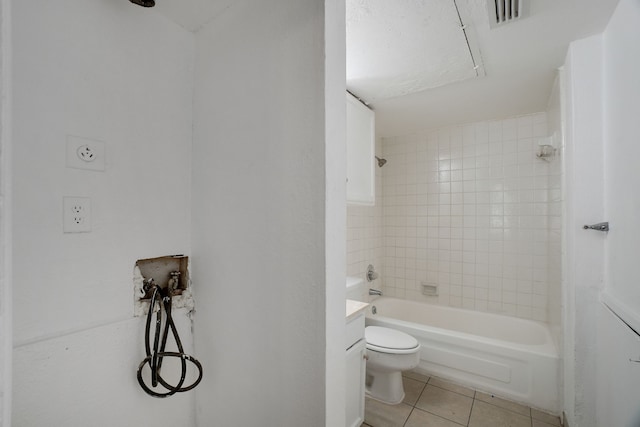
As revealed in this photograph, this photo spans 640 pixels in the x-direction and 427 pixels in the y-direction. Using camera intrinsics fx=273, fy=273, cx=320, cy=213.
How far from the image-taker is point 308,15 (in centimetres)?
82

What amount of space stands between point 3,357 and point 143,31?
1.14 metres

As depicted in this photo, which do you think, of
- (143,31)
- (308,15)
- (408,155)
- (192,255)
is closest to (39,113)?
(143,31)

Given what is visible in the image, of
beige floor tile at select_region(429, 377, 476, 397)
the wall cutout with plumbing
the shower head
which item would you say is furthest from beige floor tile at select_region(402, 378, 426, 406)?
the shower head

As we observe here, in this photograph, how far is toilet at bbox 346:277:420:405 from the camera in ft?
6.03

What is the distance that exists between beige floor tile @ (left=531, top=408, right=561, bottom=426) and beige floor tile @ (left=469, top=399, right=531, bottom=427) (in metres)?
0.06

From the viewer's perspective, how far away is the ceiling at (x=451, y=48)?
119 centimetres

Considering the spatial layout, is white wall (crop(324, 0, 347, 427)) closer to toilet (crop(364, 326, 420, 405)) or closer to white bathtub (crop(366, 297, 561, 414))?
toilet (crop(364, 326, 420, 405))

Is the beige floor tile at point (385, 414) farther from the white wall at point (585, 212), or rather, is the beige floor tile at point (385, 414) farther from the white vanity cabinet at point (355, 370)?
the white wall at point (585, 212)

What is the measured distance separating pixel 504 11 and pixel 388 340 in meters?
1.98

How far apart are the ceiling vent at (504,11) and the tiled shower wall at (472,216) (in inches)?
52.3

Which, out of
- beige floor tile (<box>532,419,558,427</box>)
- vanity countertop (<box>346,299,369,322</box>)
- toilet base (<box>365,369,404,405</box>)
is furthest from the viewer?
toilet base (<box>365,369,404,405</box>)

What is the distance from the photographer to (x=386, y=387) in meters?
1.94

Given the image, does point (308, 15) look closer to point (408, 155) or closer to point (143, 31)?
point (143, 31)

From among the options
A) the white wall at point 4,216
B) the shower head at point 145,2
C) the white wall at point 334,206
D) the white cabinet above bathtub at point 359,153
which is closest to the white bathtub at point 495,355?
the white cabinet above bathtub at point 359,153
